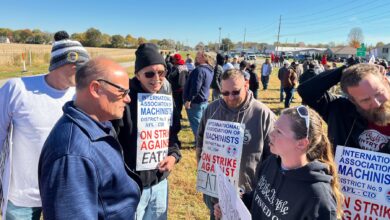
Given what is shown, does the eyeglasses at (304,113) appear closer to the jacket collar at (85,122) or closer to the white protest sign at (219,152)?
the white protest sign at (219,152)

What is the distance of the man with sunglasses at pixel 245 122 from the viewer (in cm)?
293

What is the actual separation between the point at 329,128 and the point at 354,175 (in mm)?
474

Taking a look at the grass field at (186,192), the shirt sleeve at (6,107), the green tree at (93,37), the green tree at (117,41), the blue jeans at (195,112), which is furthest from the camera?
the green tree at (117,41)

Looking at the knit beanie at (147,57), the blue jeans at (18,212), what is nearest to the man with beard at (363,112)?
the knit beanie at (147,57)

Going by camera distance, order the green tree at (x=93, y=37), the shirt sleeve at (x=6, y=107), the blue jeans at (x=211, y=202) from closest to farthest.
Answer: the shirt sleeve at (x=6, y=107) < the blue jeans at (x=211, y=202) < the green tree at (x=93, y=37)

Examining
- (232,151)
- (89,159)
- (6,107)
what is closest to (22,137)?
(6,107)

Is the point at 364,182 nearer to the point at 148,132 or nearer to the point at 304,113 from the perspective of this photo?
the point at 304,113

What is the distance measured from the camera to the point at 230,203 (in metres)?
2.07

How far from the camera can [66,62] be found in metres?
2.54

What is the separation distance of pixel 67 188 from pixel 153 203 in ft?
5.58

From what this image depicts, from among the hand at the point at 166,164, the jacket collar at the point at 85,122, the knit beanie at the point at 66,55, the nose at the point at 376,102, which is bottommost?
the hand at the point at 166,164

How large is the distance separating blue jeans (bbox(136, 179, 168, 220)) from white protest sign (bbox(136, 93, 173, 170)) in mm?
239

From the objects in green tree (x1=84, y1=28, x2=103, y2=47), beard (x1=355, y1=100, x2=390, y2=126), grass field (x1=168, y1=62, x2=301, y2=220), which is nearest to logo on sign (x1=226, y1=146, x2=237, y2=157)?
beard (x1=355, y1=100, x2=390, y2=126)

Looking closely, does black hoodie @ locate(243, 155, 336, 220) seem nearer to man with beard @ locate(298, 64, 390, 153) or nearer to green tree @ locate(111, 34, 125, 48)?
man with beard @ locate(298, 64, 390, 153)
